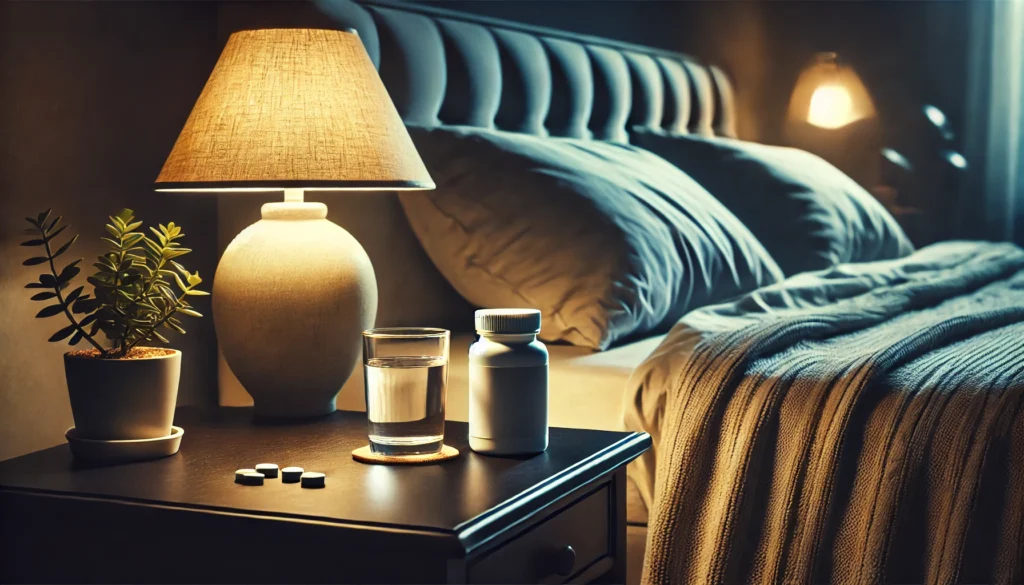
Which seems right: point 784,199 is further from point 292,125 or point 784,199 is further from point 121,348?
point 121,348

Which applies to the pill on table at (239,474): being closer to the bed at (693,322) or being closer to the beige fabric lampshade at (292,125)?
the beige fabric lampshade at (292,125)

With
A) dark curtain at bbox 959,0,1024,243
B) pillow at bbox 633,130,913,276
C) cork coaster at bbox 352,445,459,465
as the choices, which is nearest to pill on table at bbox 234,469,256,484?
cork coaster at bbox 352,445,459,465

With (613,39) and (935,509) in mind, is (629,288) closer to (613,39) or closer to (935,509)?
(935,509)

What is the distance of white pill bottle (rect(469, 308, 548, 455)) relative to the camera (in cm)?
110

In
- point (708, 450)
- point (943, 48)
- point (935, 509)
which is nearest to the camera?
point (935, 509)

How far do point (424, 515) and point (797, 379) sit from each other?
73cm

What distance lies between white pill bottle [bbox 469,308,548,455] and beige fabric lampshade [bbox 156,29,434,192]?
25cm

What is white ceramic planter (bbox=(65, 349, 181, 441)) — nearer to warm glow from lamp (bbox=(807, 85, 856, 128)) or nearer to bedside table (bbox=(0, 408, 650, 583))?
bedside table (bbox=(0, 408, 650, 583))

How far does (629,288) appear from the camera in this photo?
180 centimetres

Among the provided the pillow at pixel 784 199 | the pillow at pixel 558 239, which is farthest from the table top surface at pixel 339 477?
the pillow at pixel 784 199

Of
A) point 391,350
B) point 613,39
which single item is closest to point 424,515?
point 391,350

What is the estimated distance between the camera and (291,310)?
1.31 meters

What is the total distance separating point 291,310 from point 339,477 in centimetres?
31

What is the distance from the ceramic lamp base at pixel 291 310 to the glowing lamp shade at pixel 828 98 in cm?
308
